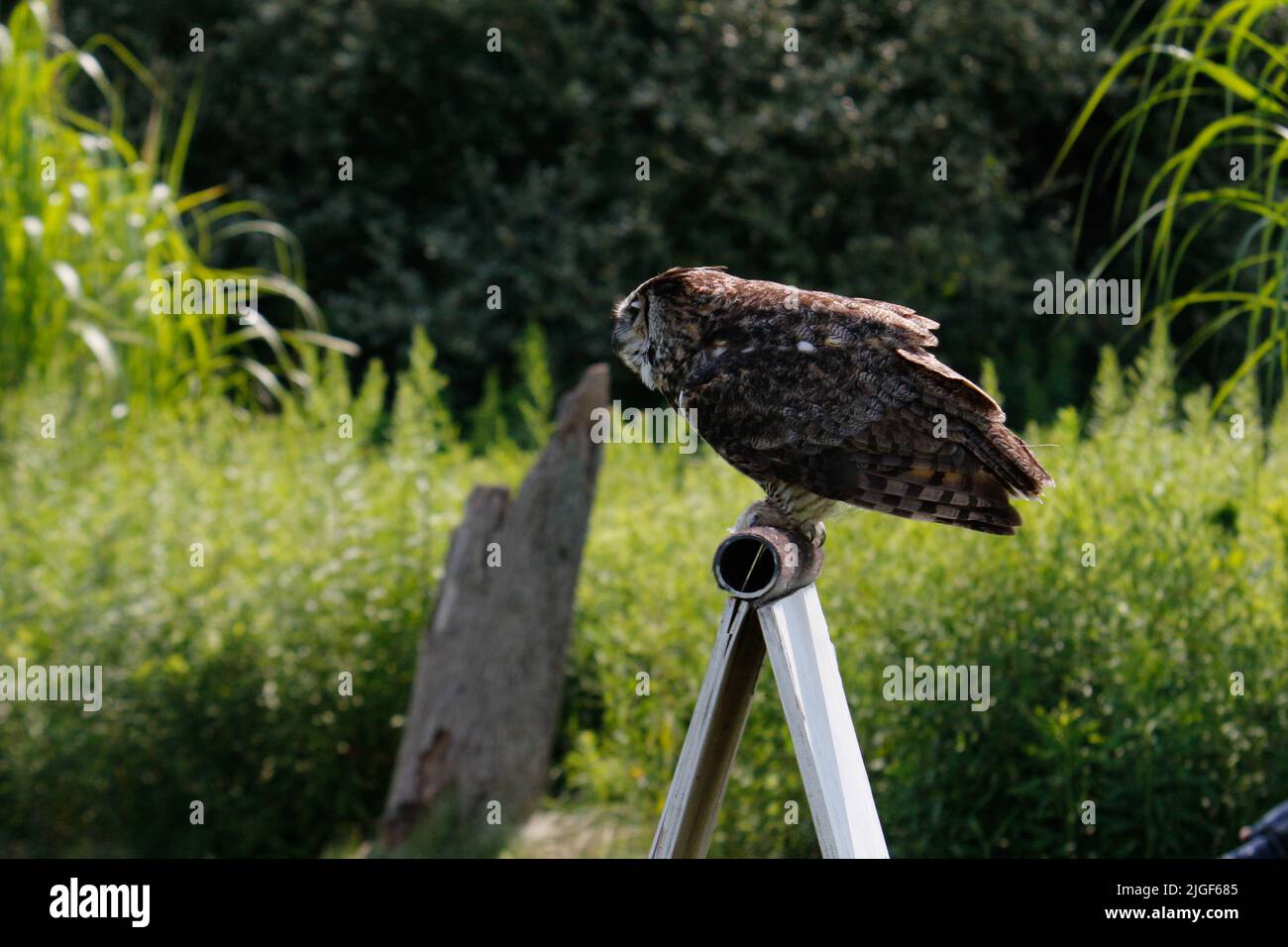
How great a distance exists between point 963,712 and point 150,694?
2.75 m

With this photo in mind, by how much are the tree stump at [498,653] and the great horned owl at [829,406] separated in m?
2.30

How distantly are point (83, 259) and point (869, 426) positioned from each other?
5.12 m

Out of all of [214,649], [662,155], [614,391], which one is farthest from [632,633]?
[662,155]

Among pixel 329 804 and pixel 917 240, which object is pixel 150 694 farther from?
pixel 917 240

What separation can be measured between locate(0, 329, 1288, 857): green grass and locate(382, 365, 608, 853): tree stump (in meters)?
0.21

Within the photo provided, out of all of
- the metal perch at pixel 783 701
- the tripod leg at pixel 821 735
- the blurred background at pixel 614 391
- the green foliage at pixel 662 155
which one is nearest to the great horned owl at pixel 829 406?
the metal perch at pixel 783 701

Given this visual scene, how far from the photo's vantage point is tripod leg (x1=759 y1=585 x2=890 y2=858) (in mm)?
2059

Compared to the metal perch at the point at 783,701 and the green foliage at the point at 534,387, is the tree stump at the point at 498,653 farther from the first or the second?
the metal perch at the point at 783,701

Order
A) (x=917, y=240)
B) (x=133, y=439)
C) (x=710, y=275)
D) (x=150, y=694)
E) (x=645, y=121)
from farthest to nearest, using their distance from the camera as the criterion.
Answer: (x=645, y=121)
(x=917, y=240)
(x=133, y=439)
(x=150, y=694)
(x=710, y=275)

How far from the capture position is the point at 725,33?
9.07m

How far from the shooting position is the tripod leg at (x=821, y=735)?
2.06 metres
